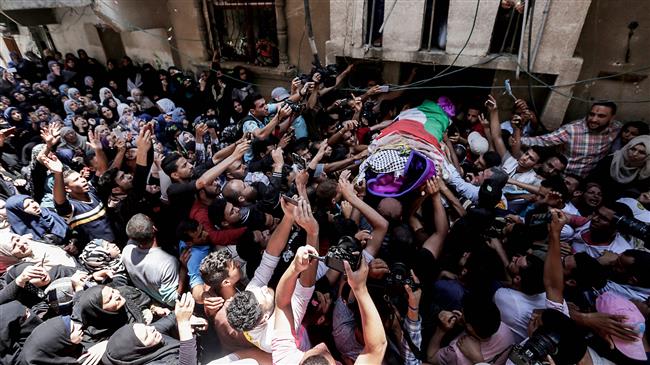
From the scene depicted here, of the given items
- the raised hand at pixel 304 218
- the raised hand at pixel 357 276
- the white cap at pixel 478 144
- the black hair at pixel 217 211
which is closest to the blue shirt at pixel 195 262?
the black hair at pixel 217 211

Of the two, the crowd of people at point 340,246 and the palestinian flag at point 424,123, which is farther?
the palestinian flag at point 424,123

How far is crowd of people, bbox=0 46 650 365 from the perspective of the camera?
185 centimetres

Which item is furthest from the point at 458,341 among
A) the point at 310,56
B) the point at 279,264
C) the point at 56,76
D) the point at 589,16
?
the point at 56,76

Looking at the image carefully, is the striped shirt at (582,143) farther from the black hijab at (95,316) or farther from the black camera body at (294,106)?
the black hijab at (95,316)

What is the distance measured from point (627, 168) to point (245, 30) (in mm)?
6121

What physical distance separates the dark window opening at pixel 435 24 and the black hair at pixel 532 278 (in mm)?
2960

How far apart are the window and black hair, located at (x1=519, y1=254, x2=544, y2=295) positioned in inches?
209

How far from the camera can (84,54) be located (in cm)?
823

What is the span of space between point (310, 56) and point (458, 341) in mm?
4982

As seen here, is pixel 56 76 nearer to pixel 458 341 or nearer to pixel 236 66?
pixel 236 66

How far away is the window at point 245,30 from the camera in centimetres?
581

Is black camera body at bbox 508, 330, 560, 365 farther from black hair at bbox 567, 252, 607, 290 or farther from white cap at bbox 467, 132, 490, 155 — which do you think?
white cap at bbox 467, 132, 490, 155

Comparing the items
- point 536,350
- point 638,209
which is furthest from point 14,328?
point 638,209

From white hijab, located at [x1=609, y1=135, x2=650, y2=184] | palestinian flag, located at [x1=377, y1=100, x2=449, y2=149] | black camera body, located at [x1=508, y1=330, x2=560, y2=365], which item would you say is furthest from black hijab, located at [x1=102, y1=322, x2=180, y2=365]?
white hijab, located at [x1=609, y1=135, x2=650, y2=184]
